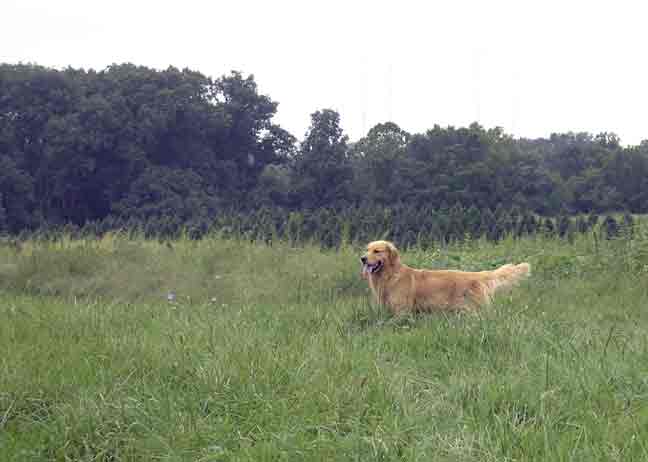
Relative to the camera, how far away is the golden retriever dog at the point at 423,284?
246 inches

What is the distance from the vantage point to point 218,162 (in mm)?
42031

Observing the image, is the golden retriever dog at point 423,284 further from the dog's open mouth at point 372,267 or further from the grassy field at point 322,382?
the grassy field at point 322,382

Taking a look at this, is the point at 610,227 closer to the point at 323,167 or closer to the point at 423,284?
the point at 423,284

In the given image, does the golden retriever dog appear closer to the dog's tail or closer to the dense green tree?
the dog's tail

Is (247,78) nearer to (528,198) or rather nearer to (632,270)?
(528,198)

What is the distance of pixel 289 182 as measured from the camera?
42094 millimetres

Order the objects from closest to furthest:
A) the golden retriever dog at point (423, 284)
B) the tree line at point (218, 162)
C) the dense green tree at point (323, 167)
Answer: the golden retriever dog at point (423, 284) < the tree line at point (218, 162) < the dense green tree at point (323, 167)

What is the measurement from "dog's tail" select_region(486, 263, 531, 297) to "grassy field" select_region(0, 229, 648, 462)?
31 centimetres

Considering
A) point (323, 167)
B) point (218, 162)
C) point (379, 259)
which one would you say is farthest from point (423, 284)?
point (218, 162)

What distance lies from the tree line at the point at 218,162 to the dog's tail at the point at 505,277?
87.7ft

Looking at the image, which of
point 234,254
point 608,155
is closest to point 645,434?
point 234,254

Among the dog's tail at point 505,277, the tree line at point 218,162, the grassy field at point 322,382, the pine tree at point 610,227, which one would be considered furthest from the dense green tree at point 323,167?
the grassy field at point 322,382

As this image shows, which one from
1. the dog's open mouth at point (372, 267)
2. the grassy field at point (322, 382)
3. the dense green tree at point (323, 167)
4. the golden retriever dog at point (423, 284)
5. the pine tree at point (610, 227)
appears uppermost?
the dense green tree at point (323, 167)

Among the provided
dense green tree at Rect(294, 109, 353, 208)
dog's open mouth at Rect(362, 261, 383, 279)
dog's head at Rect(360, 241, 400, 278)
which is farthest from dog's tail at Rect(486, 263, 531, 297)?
dense green tree at Rect(294, 109, 353, 208)
